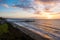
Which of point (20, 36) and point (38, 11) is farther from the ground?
point (38, 11)

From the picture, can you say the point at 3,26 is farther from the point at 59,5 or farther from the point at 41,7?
the point at 59,5

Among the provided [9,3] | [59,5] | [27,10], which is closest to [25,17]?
[27,10]

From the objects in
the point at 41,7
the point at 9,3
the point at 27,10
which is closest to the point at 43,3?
the point at 41,7

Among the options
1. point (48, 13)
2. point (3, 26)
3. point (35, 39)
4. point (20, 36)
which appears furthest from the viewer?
point (48, 13)

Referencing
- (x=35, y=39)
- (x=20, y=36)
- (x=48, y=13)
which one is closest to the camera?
Answer: (x=35, y=39)

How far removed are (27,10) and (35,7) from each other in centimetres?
13

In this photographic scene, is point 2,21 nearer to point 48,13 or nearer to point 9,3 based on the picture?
point 9,3

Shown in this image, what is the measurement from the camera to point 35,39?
7.72 feet

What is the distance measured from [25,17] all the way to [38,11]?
0.71ft

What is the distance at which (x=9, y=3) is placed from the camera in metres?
2.78

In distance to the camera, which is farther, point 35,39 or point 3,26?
point 3,26

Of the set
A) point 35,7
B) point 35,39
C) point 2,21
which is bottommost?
point 35,39

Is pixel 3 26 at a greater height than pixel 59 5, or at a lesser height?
lesser

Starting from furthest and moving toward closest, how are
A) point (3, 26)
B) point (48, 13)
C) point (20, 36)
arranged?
1. point (48, 13)
2. point (3, 26)
3. point (20, 36)
